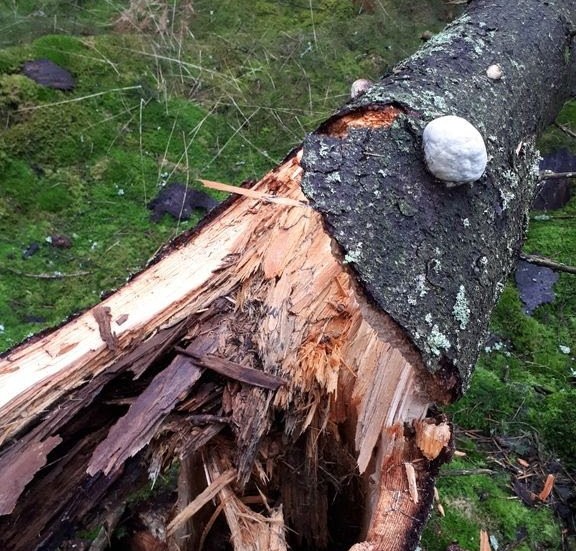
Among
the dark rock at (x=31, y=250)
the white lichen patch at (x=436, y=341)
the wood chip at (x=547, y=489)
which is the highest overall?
the white lichen patch at (x=436, y=341)

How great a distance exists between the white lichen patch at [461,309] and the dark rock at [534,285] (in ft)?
6.44

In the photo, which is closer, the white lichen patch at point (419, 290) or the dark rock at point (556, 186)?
the white lichen patch at point (419, 290)

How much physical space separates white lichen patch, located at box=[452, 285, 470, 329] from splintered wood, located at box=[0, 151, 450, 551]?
154 mm

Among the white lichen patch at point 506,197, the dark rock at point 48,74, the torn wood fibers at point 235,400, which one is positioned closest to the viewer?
the torn wood fibers at point 235,400

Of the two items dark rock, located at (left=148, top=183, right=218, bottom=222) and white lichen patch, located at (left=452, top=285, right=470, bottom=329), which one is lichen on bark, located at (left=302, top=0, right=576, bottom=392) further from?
dark rock, located at (left=148, top=183, right=218, bottom=222)

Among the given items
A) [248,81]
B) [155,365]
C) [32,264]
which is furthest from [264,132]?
[155,365]

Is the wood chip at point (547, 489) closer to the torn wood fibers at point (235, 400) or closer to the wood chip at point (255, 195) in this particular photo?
the torn wood fibers at point (235, 400)

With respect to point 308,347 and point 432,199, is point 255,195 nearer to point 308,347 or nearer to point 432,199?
point 308,347

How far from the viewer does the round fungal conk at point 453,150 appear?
4.54 feet

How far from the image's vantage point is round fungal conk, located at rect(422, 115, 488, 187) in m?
1.38

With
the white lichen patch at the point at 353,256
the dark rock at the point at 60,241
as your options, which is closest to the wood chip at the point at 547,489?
the white lichen patch at the point at 353,256

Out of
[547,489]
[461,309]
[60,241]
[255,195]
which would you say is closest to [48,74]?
[60,241]

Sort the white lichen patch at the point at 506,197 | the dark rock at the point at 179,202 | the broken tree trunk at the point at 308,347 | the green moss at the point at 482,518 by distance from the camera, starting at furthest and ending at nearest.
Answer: the dark rock at the point at 179,202 < the green moss at the point at 482,518 < the white lichen patch at the point at 506,197 < the broken tree trunk at the point at 308,347

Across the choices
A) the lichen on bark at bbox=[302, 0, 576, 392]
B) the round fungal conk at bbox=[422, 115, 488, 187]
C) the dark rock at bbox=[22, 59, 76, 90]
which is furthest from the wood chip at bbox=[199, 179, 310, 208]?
the dark rock at bbox=[22, 59, 76, 90]
